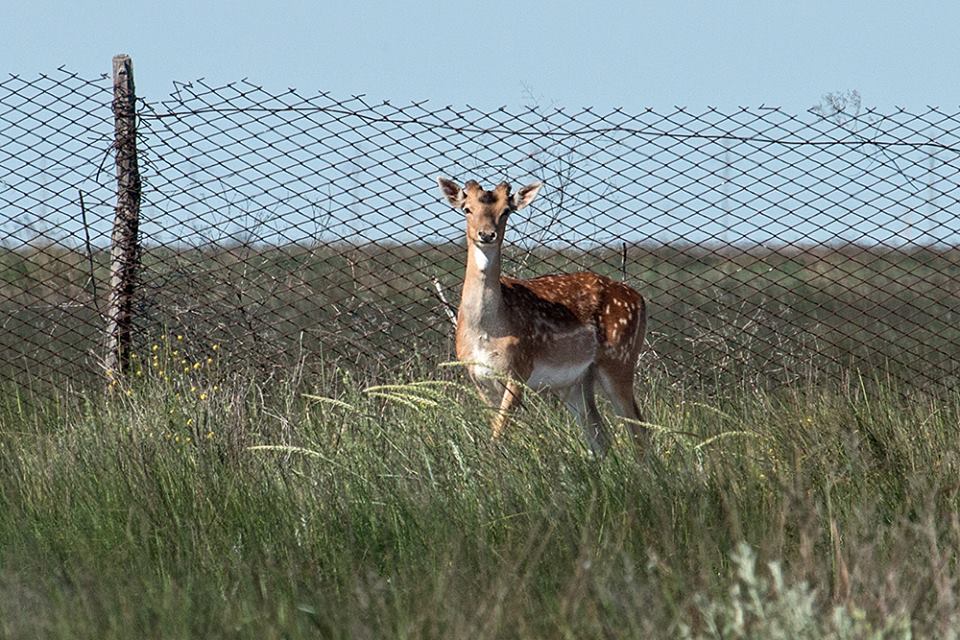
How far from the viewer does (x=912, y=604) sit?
2.95m

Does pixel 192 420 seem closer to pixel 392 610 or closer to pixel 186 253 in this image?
pixel 392 610

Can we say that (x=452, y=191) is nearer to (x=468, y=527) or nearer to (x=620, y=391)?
(x=620, y=391)

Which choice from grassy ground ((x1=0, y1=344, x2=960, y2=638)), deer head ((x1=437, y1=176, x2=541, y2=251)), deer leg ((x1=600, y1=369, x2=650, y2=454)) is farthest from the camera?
deer leg ((x1=600, y1=369, x2=650, y2=454))


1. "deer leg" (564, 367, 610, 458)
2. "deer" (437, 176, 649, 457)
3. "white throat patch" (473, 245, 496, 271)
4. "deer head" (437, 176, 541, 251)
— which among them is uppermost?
"deer head" (437, 176, 541, 251)

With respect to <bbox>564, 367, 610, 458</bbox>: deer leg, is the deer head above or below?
above

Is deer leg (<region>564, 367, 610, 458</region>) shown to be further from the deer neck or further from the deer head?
the deer head

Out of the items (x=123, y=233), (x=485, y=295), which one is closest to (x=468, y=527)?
(x=485, y=295)

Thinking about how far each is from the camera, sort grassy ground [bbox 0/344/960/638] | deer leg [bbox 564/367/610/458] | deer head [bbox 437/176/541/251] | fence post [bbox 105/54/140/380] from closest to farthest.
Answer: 1. grassy ground [bbox 0/344/960/638]
2. deer head [bbox 437/176/541/251]
3. deer leg [bbox 564/367/610/458]
4. fence post [bbox 105/54/140/380]

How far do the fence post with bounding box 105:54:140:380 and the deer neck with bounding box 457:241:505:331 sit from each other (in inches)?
80.0

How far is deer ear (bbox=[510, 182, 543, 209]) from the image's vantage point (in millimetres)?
7238

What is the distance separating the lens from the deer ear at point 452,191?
24.0 ft

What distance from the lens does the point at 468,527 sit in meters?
4.16

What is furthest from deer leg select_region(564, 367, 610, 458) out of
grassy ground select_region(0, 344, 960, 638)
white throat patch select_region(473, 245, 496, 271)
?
grassy ground select_region(0, 344, 960, 638)

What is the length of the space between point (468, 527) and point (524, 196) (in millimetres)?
3365
